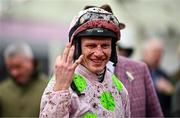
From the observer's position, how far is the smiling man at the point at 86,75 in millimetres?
4008

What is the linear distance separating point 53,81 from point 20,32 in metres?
14.0

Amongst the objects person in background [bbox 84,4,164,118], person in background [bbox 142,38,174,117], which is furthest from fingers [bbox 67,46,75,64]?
person in background [bbox 142,38,174,117]

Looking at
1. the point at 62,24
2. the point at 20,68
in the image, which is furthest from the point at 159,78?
the point at 62,24

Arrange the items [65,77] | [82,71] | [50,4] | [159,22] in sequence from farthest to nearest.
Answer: [159,22] → [50,4] → [82,71] → [65,77]

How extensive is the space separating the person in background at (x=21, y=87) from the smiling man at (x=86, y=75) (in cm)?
406

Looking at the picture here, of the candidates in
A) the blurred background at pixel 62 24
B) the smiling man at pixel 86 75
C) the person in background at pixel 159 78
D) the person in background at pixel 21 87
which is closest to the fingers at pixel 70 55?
the smiling man at pixel 86 75

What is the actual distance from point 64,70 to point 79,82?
0.24 meters

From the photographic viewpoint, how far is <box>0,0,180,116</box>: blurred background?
1767 centimetres

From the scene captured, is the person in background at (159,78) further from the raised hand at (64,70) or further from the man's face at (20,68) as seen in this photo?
the raised hand at (64,70)

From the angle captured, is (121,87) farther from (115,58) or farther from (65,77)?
(65,77)

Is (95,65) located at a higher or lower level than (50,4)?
higher

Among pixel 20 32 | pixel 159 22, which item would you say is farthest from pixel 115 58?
pixel 159 22

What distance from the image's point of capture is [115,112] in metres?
4.25

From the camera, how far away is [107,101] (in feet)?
13.9
